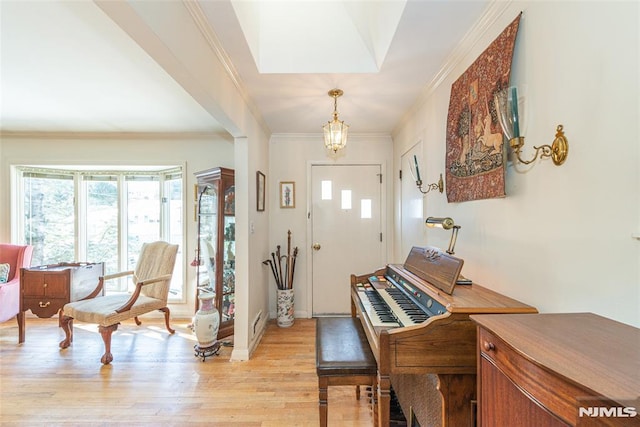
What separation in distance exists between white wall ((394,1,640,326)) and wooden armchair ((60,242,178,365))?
2935 millimetres

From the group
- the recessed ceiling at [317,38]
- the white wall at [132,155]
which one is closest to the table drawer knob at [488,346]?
the recessed ceiling at [317,38]

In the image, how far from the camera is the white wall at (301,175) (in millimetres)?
3408

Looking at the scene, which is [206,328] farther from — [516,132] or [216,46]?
[516,132]

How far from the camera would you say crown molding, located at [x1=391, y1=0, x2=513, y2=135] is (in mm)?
1327

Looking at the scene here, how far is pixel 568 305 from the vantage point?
98cm

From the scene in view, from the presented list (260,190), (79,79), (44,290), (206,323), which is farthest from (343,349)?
(44,290)

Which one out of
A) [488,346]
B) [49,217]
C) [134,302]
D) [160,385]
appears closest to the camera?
[488,346]

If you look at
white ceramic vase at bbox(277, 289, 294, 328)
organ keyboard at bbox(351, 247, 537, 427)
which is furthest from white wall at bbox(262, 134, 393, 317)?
organ keyboard at bbox(351, 247, 537, 427)

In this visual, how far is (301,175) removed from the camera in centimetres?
341

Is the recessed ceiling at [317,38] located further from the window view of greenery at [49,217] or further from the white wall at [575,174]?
the window view of greenery at [49,217]

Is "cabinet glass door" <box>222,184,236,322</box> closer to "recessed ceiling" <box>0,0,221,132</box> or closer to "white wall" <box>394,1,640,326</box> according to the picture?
"recessed ceiling" <box>0,0,221,132</box>

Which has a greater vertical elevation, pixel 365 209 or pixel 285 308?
pixel 365 209

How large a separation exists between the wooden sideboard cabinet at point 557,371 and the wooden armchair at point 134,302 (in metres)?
2.86

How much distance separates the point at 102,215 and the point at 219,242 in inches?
83.8
